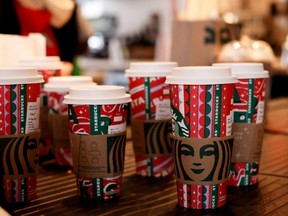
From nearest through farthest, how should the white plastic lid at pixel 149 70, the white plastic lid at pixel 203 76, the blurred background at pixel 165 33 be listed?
the white plastic lid at pixel 203 76 < the white plastic lid at pixel 149 70 < the blurred background at pixel 165 33

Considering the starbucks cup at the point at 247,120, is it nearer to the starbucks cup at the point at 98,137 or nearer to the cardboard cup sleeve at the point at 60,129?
the starbucks cup at the point at 98,137

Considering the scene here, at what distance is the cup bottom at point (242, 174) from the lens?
4.38 ft

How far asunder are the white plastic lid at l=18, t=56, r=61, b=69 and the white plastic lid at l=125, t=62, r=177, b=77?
0.33 metres

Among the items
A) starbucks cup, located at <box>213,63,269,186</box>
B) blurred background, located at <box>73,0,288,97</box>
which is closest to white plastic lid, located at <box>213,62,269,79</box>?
starbucks cup, located at <box>213,63,269,186</box>

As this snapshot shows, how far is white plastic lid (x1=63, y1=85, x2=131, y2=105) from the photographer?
118cm

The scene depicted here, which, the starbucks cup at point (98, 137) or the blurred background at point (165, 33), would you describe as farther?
the blurred background at point (165, 33)

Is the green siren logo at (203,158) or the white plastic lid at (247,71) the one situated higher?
the white plastic lid at (247,71)

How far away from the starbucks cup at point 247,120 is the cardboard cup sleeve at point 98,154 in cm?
33

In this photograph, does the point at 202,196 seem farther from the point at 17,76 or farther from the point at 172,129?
the point at 17,76

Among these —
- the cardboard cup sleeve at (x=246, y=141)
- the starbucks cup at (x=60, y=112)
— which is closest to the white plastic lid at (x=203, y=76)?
the cardboard cup sleeve at (x=246, y=141)

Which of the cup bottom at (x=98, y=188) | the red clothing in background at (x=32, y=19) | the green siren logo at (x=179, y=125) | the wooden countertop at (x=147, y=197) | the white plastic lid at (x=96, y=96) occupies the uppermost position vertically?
the red clothing in background at (x=32, y=19)

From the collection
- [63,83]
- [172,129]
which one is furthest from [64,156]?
[172,129]

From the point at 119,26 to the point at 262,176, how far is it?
6.58 meters

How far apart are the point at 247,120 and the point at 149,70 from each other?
1.06 ft
